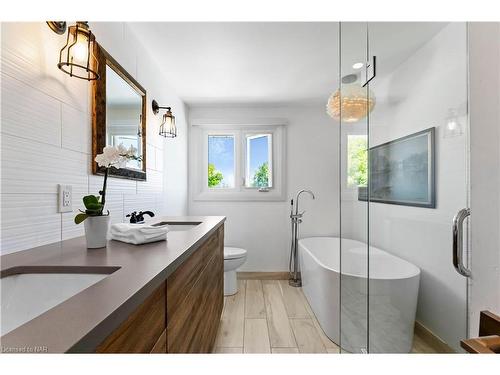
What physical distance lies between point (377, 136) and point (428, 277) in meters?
1.00

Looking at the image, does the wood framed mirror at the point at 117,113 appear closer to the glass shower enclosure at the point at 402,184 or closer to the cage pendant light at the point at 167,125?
the cage pendant light at the point at 167,125

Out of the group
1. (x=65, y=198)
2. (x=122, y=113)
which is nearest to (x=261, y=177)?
(x=122, y=113)

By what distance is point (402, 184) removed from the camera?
163cm

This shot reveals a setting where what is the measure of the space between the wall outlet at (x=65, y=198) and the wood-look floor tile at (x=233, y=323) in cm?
142

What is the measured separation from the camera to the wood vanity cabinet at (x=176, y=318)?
55cm

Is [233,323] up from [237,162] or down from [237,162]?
down

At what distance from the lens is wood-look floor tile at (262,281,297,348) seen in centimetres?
188

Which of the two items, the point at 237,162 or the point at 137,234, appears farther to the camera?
the point at 237,162

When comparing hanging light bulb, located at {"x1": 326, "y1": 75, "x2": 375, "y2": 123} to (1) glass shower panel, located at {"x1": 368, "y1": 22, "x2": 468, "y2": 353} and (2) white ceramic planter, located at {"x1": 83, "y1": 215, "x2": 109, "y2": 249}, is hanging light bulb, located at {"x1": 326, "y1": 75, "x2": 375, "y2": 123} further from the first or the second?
(2) white ceramic planter, located at {"x1": 83, "y1": 215, "x2": 109, "y2": 249}

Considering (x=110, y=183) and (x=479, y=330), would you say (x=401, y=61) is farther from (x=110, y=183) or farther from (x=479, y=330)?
(x=110, y=183)

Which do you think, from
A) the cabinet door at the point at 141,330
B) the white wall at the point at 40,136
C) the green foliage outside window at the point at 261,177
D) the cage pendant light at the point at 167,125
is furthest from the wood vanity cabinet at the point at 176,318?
the green foliage outside window at the point at 261,177

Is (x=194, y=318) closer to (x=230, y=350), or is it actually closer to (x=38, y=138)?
(x=230, y=350)

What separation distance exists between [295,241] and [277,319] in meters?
1.18

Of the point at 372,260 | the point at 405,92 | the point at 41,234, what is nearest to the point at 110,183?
the point at 41,234
